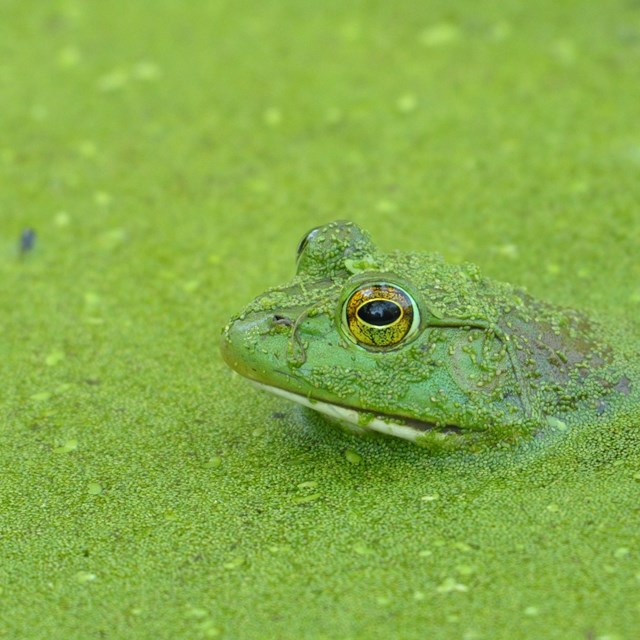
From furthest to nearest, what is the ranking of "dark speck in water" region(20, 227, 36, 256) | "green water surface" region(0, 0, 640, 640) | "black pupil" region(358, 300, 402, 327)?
"dark speck in water" region(20, 227, 36, 256), "black pupil" region(358, 300, 402, 327), "green water surface" region(0, 0, 640, 640)

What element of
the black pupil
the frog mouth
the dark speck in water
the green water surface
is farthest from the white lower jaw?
the dark speck in water

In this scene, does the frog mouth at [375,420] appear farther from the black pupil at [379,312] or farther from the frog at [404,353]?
the black pupil at [379,312]

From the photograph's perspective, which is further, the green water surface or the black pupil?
the black pupil

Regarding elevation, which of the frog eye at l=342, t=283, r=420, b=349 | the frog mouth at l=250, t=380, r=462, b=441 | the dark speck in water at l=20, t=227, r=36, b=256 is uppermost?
the dark speck in water at l=20, t=227, r=36, b=256

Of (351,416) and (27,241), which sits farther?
(27,241)

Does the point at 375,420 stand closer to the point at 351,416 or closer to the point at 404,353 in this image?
the point at 351,416

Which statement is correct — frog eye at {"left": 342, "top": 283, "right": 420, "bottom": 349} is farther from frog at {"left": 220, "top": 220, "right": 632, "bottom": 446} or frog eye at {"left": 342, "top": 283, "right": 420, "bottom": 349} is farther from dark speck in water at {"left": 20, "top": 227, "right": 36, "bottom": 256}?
dark speck in water at {"left": 20, "top": 227, "right": 36, "bottom": 256}

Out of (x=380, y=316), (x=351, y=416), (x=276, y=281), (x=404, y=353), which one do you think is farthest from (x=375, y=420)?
(x=276, y=281)

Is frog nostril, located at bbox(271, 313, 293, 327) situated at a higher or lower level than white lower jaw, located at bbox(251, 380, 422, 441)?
higher

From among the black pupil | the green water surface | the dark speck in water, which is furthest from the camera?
the dark speck in water
